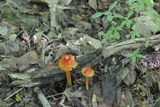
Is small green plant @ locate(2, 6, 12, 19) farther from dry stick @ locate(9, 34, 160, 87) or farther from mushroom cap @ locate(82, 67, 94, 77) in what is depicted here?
mushroom cap @ locate(82, 67, 94, 77)

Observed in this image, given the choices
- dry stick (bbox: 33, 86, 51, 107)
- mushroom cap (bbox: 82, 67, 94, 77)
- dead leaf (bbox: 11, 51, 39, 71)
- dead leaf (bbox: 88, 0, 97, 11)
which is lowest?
dry stick (bbox: 33, 86, 51, 107)

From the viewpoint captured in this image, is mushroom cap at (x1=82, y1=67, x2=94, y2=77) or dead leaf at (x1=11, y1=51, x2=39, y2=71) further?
dead leaf at (x1=11, y1=51, x2=39, y2=71)

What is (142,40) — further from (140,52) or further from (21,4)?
(21,4)

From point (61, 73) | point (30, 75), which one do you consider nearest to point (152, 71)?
point (61, 73)

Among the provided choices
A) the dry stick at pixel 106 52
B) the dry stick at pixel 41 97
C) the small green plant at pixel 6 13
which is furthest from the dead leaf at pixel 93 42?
the small green plant at pixel 6 13

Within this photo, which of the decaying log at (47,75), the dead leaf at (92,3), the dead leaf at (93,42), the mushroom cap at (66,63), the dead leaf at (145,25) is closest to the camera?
the mushroom cap at (66,63)

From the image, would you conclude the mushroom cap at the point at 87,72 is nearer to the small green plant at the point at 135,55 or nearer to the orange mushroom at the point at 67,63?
the orange mushroom at the point at 67,63

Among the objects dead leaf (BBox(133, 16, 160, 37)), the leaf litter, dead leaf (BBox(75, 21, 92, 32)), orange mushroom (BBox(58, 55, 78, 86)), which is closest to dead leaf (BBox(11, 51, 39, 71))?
the leaf litter

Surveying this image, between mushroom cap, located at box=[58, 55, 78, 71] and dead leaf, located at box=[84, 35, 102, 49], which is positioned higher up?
dead leaf, located at box=[84, 35, 102, 49]

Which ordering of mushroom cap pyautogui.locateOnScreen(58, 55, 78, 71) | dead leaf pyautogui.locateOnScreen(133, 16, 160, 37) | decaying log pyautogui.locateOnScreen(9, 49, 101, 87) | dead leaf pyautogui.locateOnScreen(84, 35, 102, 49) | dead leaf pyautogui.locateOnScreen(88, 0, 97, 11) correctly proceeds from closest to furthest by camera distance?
mushroom cap pyautogui.locateOnScreen(58, 55, 78, 71) → decaying log pyautogui.locateOnScreen(9, 49, 101, 87) → dead leaf pyautogui.locateOnScreen(84, 35, 102, 49) → dead leaf pyautogui.locateOnScreen(133, 16, 160, 37) → dead leaf pyautogui.locateOnScreen(88, 0, 97, 11)

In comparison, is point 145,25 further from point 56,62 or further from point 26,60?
point 26,60
